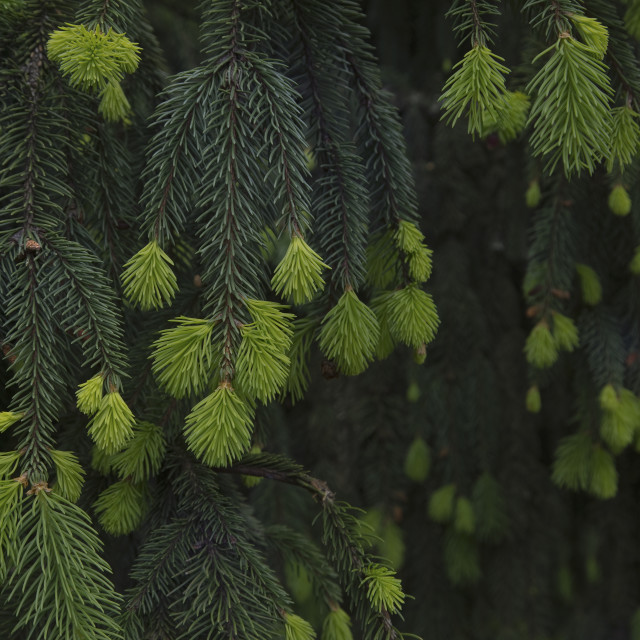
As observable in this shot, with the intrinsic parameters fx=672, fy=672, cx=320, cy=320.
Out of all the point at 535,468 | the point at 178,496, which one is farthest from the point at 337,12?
the point at 535,468

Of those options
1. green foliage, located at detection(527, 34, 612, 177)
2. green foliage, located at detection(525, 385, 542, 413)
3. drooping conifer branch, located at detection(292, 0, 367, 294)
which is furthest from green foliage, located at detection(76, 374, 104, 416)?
green foliage, located at detection(525, 385, 542, 413)

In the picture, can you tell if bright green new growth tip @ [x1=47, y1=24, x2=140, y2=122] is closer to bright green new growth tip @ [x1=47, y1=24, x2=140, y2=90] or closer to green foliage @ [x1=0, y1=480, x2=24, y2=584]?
bright green new growth tip @ [x1=47, y1=24, x2=140, y2=90]

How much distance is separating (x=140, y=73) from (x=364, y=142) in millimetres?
406

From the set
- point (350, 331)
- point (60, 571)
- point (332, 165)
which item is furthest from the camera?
point (332, 165)

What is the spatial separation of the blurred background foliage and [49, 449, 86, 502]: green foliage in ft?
2.95

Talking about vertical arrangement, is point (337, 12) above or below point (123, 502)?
above

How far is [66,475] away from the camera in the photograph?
2.75 ft

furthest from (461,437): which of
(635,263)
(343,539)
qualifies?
(343,539)

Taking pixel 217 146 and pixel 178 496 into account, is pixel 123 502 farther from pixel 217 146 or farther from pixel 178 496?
pixel 217 146

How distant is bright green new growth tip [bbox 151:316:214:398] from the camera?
80 cm

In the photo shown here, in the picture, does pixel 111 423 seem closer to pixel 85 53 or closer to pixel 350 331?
pixel 350 331

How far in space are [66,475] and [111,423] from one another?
10cm

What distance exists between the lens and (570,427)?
86.0 inches

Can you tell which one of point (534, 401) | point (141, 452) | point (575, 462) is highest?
point (141, 452)
